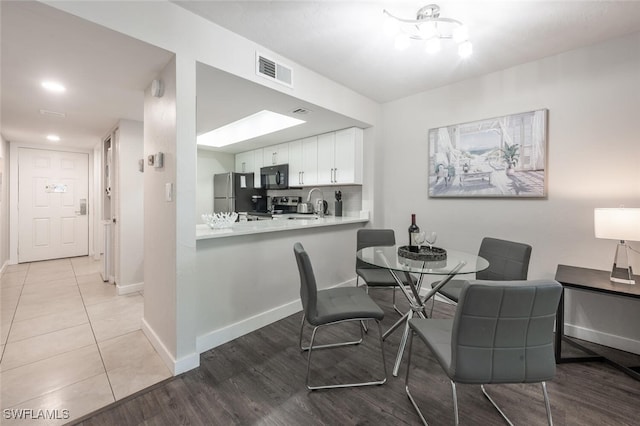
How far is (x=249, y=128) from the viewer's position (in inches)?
179

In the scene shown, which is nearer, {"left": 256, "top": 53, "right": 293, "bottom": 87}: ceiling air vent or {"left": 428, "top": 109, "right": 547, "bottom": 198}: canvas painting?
{"left": 256, "top": 53, "right": 293, "bottom": 87}: ceiling air vent

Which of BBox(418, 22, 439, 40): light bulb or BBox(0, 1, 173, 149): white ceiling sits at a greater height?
BBox(418, 22, 439, 40): light bulb

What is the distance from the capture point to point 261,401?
1.69m

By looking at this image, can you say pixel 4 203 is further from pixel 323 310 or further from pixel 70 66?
pixel 323 310

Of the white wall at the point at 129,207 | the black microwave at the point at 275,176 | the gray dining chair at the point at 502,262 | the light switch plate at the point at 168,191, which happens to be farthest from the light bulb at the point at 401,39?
the white wall at the point at 129,207

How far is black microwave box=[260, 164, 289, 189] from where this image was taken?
467 centimetres

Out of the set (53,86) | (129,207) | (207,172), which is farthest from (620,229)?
(207,172)

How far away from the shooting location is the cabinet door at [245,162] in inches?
220

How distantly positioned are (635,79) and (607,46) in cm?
36

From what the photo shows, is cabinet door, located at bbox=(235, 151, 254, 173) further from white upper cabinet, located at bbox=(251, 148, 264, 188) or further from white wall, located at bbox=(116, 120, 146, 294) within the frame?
white wall, located at bbox=(116, 120, 146, 294)

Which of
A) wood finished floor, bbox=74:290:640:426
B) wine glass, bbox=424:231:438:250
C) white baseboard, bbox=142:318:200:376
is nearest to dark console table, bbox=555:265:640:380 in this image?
wood finished floor, bbox=74:290:640:426

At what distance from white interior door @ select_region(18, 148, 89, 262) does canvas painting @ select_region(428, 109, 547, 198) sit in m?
6.84

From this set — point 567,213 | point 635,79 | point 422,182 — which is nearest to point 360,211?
point 422,182

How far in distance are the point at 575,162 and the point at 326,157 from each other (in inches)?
109
